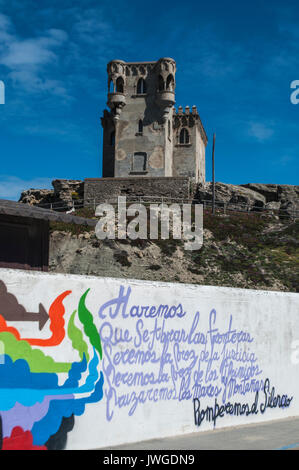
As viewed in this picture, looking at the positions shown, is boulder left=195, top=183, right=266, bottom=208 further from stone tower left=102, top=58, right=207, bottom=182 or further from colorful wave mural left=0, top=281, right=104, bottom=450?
colorful wave mural left=0, top=281, right=104, bottom=450

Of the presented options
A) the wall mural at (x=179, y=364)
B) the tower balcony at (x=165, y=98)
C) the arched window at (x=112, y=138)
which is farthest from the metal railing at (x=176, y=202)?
the wall mural at (x=179, y=364)

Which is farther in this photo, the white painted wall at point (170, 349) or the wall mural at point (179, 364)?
the wall mural at point (179, 364)

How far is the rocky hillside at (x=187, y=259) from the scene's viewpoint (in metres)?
31.2

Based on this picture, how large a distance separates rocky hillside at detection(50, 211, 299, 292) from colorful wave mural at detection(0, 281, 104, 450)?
22.1 metres

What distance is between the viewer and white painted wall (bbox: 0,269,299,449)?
789 centimetres

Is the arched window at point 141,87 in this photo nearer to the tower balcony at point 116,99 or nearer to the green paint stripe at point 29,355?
the tower balcony at point 116,99

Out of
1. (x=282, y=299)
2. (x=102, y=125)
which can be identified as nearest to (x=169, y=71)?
(x=102, y=125)

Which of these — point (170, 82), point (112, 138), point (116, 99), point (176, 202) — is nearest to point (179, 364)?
point (176, 202)

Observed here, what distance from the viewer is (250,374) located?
1120cm

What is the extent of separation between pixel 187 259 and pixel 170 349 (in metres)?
24.9

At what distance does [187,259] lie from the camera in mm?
34281

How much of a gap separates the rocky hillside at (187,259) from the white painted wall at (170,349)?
18977 mm

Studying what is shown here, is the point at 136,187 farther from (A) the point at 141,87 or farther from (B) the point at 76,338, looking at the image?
(B) the point at 76,338

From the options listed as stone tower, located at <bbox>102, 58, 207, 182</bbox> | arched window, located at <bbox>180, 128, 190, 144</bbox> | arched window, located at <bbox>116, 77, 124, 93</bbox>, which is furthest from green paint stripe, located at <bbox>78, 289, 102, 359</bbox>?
arched window, located at <bbox>180, 128, 190, 144</bbox>
